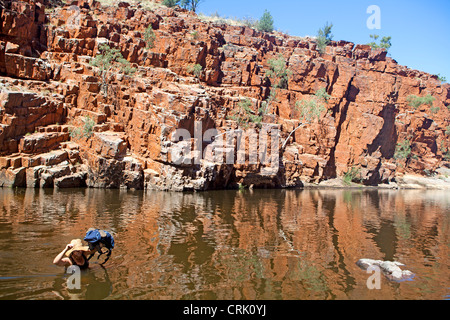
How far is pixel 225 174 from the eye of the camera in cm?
4281

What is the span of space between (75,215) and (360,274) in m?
16.9

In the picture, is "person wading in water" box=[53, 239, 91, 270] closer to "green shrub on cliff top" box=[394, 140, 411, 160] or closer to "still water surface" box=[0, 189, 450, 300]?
"still water surface" box=[0, 189, 450, 300]

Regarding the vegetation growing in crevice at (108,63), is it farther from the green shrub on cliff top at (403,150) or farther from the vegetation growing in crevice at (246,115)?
the green shrub on cliff top at (403,150)

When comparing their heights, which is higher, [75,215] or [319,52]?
[319,52]

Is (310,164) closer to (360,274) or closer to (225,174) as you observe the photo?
(225,174)

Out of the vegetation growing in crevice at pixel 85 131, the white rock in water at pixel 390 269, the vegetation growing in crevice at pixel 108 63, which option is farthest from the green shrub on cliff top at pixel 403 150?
the white rock in water at pixel 390 269

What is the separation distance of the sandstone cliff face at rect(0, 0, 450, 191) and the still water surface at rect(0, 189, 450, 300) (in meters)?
8.07

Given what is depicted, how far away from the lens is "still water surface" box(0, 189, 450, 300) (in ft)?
37.0

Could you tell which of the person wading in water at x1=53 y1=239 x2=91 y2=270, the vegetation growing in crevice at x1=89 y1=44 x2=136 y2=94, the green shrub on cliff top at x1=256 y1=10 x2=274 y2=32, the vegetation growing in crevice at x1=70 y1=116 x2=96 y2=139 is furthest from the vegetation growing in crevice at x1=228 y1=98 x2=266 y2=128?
the person wading in water at x1=53 y1=239 x2=91 y2=270

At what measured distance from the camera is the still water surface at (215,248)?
11289mm

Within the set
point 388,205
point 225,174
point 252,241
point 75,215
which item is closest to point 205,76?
point 225,174

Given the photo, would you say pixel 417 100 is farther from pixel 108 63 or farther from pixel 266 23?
pixel 108 63

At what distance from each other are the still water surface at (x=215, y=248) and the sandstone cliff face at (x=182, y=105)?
8.07 meters
